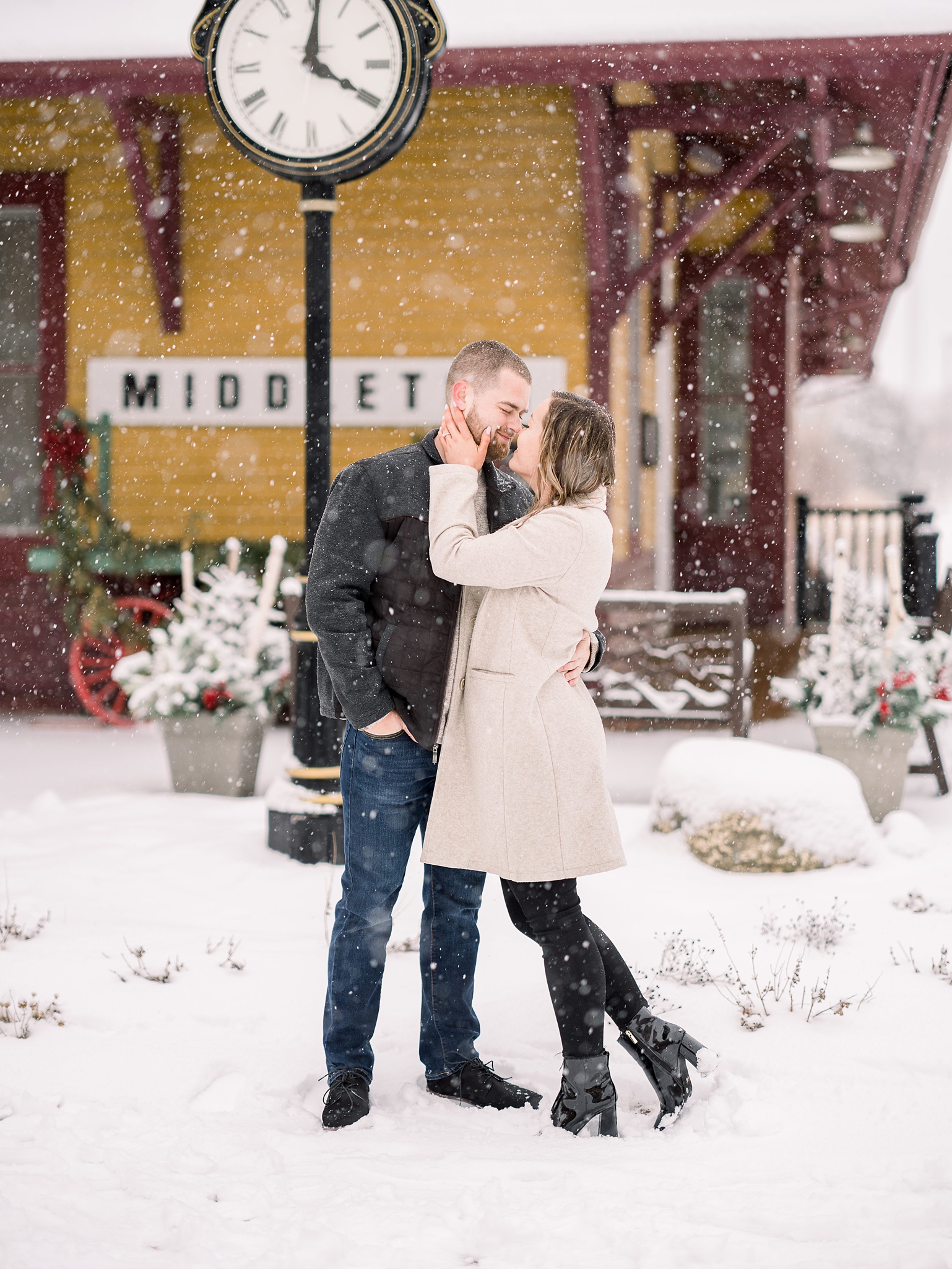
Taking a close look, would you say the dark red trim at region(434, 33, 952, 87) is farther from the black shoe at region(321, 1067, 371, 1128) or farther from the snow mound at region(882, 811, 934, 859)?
the black shoe at region(321, 1067, 371, 1128)

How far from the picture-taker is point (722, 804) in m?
4.96

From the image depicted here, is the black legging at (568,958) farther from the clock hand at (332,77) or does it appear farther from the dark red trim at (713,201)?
A: the dark red trim at (713,201)

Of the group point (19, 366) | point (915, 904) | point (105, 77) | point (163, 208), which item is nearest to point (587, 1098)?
point (915, 904)

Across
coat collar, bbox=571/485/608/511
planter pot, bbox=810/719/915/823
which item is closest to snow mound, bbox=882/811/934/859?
planter pot, bbox=810/719/915/823

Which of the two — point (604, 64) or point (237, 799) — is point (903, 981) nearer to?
point (237, 799)

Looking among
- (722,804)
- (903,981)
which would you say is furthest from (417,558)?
(722,804)

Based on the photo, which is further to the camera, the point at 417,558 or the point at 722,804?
the point at 722,804

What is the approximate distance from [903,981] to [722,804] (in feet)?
4.48

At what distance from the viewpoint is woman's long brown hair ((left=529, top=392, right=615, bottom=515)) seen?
105 inches

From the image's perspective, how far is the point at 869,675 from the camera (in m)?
6.09

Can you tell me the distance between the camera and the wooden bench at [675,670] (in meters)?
6.64

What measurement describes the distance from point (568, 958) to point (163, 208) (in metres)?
7.69

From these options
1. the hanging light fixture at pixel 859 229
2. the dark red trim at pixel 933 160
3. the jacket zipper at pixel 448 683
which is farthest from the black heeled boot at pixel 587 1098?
the hanging light fixture at pixel 859 229

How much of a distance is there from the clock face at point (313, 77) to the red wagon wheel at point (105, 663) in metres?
4.36
